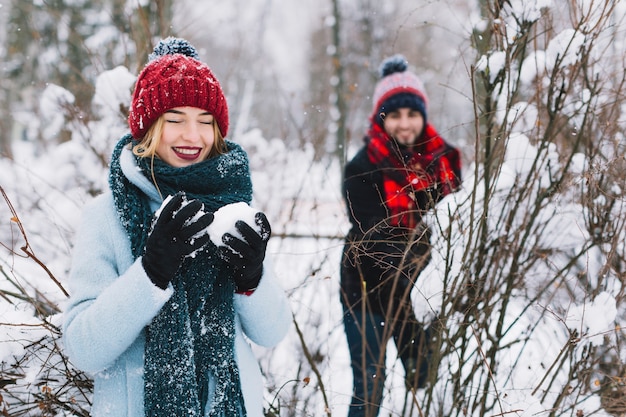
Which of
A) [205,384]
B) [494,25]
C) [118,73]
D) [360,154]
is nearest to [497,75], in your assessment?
[494,25]

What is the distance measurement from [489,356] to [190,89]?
1.55 meters

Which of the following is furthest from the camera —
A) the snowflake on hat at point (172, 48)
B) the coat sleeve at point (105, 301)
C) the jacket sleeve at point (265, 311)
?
the snowflake on hat at point (172, 48)

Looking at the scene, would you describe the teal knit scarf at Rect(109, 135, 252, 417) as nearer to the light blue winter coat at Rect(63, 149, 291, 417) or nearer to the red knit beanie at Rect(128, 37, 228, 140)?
the light blue winter coat at Rect(63, 149, 291, 417)

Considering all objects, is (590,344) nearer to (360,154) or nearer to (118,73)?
(360,154)

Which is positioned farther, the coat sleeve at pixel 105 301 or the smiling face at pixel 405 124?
the smiling face at pixel 405 124

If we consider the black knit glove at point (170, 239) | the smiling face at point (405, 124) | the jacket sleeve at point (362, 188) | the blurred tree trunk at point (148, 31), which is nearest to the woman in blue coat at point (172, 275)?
the black knit glove at point (170, 239)

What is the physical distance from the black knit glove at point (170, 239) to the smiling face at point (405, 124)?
1.61 m

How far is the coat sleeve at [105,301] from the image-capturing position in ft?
4.31

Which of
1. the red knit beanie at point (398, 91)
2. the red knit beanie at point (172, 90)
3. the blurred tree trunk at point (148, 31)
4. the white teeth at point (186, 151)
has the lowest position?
the white teeth at point (186, 151)

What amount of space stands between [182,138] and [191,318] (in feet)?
1.79

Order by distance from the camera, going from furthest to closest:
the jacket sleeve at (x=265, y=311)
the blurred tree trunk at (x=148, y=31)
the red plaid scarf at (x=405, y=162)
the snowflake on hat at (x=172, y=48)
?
1. the blurred tree trunk at (x=148, y=31)
2. the red plaid scarf at (x=405, y=162)
3. the snowflake on hat at (x=172, y=48)
4. the jacket sleeve at (x=265, y=311)

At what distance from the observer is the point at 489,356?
7.04 feet

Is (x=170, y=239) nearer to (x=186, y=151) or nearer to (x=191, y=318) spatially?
(x=191, y=318)

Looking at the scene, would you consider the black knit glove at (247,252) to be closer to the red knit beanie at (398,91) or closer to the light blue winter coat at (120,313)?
the light blue winter coat at (120,313)
